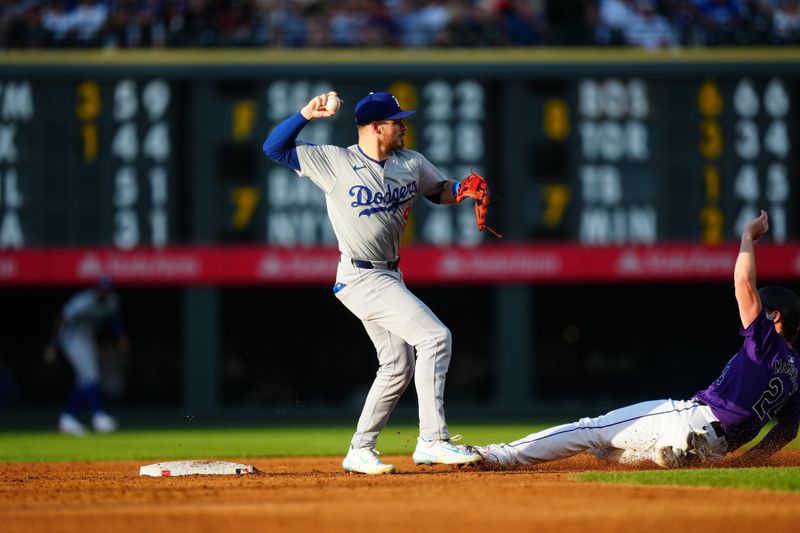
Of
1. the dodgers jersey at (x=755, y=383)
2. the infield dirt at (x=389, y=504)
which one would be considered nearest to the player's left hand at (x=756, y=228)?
the dodgers jersey at (x=755, y=383)

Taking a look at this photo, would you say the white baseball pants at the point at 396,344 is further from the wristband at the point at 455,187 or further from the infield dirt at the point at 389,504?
the wristband at the point at 455,187

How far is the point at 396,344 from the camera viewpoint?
7.57 m

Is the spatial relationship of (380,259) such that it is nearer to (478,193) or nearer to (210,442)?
(478,193)

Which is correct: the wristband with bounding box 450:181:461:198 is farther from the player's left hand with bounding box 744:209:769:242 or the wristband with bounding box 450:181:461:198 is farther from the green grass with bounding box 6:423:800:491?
the green grass with bounding box 6:423:800:491

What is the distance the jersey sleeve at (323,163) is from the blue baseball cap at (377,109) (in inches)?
9.7

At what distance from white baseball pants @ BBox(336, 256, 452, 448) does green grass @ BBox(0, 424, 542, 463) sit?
356 centimetres

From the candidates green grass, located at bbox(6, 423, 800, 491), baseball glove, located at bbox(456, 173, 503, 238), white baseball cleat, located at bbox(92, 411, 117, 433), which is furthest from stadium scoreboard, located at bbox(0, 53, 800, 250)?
baseball glove, located at bbox(456, 173, 503, 238)

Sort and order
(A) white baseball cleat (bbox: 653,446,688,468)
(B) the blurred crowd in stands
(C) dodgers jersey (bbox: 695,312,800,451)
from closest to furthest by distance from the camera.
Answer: (C) dodgers jersey (bbox: 695,312,800,451) → (A) white baseball cleat (bbox: 653,446,688,468) → (B) the blurred crowd in stands

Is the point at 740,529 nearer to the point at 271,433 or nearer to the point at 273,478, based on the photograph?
the point at 273,478

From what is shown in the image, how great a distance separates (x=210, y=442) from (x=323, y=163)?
7.03 metres

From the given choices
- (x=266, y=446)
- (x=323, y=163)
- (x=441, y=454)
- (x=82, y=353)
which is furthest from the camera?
(x=82, y=353)

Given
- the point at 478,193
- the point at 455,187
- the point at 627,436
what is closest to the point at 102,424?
the point at 455,187

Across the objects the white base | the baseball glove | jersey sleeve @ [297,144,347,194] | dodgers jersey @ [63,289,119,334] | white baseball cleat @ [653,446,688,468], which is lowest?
dodgers jersey @ [63,289,119,334]

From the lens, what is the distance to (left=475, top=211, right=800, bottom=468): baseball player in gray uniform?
7219mm
